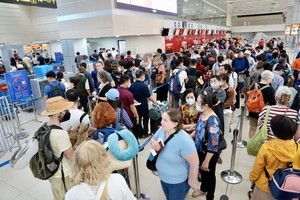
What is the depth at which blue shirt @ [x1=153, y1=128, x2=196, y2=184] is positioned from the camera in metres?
1.87

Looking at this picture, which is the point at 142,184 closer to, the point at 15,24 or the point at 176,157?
the point at 176,157

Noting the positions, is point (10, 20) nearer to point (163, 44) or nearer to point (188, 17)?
point (163, 44)

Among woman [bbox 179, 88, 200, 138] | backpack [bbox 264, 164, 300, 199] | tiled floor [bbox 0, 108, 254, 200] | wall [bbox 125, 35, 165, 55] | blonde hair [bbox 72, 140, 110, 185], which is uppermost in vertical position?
wall [bbox 125, 35, 165, 55]

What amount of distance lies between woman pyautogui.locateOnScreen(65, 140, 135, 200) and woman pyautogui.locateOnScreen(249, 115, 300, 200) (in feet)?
4.51

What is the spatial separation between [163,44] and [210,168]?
13.5 metres

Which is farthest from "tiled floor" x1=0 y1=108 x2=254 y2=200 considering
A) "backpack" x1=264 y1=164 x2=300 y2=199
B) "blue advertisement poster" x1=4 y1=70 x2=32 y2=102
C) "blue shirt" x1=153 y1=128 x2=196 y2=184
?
"blue advertisement poster" x1=4 y1=70 x2=32 y2=102

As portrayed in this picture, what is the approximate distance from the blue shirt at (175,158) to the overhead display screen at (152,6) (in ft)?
31.4

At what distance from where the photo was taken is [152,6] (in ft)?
41.7

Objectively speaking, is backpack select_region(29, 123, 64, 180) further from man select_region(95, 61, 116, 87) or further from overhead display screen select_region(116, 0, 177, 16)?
overhead display screen select_region(116, 0, 177, 16)

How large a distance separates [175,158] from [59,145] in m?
1.09

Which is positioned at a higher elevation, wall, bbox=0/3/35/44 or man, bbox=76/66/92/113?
wall, bbox=0/3/35/44

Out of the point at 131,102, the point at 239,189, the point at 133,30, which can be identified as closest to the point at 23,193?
the point at 131,102

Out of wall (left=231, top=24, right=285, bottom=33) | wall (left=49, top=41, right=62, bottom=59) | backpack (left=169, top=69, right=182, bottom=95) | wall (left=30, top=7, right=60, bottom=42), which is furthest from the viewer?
wall (left=231, top=24, right=285, bottom=33)

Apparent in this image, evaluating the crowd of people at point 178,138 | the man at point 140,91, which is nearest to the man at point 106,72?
the crowd of people at point 178,138
